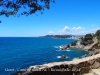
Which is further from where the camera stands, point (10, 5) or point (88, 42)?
point (88, 42)

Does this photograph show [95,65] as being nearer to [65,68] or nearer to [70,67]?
[70,67]

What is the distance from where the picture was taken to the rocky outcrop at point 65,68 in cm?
1110

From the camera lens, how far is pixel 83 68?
41.5ft

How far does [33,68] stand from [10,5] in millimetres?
3514

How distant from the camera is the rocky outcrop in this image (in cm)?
1110

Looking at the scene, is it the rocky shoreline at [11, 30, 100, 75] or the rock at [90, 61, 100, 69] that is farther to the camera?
the rock at [90, 61, 100, 69]

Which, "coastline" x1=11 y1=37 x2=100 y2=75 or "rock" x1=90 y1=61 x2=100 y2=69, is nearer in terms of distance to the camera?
"coastline" x1=11 y1=37 x2=100 y2=75

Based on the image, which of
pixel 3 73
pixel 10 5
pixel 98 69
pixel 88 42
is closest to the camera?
pixel 10 5

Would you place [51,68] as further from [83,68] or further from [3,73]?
[3,73]

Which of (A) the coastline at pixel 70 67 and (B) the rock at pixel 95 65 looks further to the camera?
(B) the rock at pixel 95 65

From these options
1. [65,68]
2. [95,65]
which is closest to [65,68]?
[65,68]

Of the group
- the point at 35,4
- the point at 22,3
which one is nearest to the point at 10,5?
the point at 22,3

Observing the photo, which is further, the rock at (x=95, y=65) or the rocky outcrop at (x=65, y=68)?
the rock at (x=95, y=65)

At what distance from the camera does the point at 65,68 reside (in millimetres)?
11898
